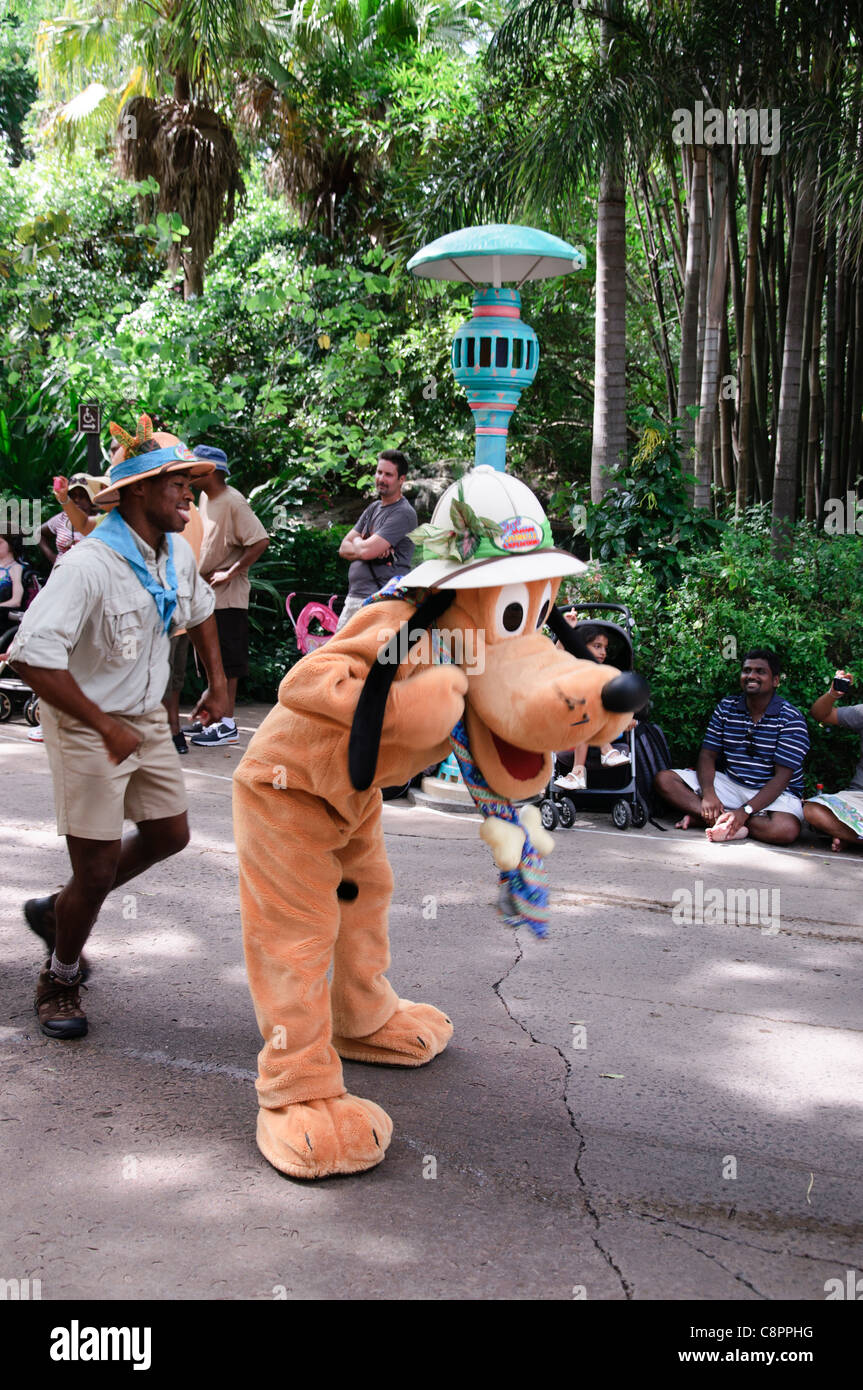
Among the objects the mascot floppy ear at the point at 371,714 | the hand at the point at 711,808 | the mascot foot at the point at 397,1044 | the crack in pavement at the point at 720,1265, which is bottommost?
the crack in pavement at the point at 720,1265

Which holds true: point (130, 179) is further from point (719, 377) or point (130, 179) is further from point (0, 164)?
point (719, 377)

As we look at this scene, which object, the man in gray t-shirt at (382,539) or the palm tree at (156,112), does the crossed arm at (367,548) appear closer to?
the man in gray t-shirt at (382,539)

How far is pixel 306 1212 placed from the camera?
312 centimetres

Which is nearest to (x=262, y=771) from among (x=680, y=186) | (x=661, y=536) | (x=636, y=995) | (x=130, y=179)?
(x=636, y=995)

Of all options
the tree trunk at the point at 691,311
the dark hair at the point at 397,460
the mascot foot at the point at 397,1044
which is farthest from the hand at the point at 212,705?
the tree trunk at the point at 691,311

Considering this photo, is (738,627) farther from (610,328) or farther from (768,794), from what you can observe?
(610,328)

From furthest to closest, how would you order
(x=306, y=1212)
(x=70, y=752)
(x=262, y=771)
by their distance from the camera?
(x=70, y=752) < (x=262, y=771) < (x=306, y=1212)

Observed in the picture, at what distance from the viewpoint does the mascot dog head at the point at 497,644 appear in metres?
2.96

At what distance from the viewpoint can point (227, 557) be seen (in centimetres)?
888

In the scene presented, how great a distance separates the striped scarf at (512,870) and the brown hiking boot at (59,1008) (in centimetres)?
179

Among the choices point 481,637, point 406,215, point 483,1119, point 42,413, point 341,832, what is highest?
point 406,215

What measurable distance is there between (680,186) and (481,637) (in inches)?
585

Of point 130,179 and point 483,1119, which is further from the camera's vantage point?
point 130,179

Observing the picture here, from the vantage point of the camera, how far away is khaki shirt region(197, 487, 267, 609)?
8.75 m
